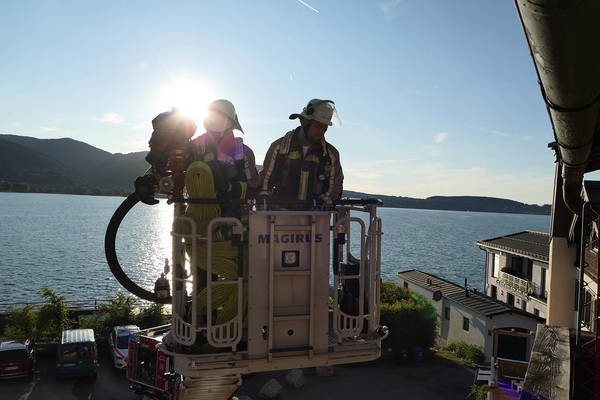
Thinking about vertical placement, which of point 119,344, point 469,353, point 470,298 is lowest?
point 469,353

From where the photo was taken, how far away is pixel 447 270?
81.7 m

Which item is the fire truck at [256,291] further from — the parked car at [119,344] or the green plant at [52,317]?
the green plant at [52,317]

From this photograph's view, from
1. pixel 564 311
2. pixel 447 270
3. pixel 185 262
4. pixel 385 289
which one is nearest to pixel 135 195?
pixel 185 262

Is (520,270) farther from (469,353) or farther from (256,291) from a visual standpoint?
(256,291)

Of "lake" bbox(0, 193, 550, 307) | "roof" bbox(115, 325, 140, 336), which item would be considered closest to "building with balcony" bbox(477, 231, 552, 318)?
"lake" bbox(0, 193, 550, 307)

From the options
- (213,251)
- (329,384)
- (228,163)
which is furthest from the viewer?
(329,384)

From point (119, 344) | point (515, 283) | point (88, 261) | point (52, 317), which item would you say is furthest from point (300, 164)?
point (88, 261)

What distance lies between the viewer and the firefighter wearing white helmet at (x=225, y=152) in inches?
228

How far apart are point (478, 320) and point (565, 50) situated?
86.9 ft

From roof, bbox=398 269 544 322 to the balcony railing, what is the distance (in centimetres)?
494

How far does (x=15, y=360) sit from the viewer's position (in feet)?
59.6

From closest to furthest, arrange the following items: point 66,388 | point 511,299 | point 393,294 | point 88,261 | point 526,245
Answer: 1. point 66,388
2. point 393,294
3. point 511,299
4. point 526,245
5. point 88,261

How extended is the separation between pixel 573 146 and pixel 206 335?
18.2 ft

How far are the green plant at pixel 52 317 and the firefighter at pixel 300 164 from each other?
67.0ft
